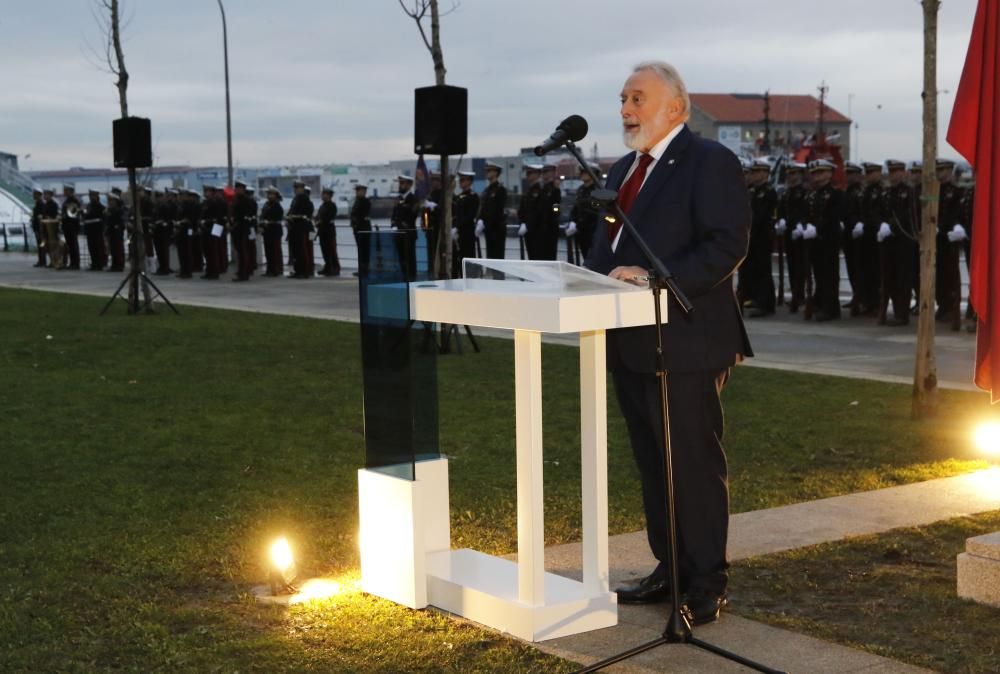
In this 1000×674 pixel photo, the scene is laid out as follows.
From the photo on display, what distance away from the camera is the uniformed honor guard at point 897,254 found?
15.9 meters

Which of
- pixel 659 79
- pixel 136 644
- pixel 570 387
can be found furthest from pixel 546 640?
pixel 570 387

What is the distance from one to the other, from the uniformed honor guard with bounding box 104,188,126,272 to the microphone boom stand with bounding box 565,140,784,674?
28.3 meters

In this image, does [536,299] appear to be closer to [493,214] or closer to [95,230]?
[493,214]

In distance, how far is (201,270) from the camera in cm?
2977

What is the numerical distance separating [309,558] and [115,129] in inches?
542

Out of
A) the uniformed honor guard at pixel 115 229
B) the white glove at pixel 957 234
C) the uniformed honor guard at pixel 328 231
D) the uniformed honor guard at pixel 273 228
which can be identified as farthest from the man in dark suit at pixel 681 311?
the uniformed honor guard at pixel 115 229

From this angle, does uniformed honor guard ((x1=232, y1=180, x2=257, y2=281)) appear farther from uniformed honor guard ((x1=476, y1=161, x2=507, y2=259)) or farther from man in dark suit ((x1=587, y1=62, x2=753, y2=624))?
man in dark suit ((x1=587, y1=62, x2=753, y2=624))

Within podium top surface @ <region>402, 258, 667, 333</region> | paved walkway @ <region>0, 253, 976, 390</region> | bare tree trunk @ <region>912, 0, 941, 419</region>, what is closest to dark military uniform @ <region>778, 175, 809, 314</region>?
paved walkway @ <region>0, 253, 976, 390</region>

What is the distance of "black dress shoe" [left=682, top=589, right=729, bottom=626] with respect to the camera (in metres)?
4.77

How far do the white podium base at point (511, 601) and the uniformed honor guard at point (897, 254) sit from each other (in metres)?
11.8

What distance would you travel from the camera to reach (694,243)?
4777 mm

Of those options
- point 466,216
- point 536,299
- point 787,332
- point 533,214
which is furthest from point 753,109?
point 536,299

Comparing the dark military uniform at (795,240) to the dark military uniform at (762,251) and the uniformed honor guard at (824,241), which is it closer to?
the uniformed honor guard at (824,241)

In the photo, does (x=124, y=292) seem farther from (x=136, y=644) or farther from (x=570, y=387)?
(x=136, y=644)
